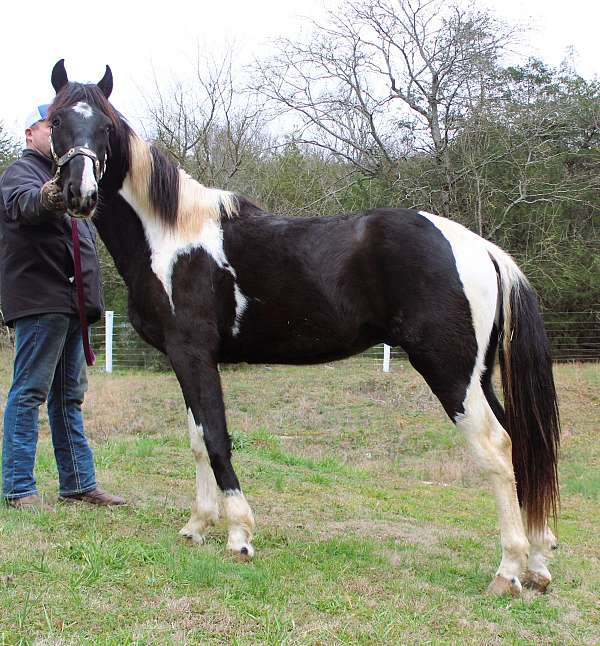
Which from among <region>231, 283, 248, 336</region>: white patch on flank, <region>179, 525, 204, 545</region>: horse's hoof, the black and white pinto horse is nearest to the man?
the black and white pinto horse

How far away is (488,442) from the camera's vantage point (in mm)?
3361

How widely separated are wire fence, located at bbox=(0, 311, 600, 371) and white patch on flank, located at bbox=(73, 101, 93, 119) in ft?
40.2

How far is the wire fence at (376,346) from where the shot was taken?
1609 cm

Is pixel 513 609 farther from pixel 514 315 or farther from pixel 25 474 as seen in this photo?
pixel 25 474

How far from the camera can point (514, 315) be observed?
3572 mm

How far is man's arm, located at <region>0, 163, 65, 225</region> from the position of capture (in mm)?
3533

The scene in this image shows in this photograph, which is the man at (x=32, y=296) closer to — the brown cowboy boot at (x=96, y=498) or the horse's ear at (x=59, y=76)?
the brown cowboy boot at (x=96, y=498)

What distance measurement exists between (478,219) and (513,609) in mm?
13985

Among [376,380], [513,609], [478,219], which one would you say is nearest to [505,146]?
[478,219]

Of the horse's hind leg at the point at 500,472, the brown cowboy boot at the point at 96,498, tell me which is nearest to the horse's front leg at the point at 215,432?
the brown cowboy boot at the point at 96,498

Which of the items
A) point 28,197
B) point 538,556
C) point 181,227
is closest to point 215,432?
point 181,227

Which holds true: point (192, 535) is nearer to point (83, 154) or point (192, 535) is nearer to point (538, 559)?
point (538, 559)

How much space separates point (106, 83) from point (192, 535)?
2753 mm

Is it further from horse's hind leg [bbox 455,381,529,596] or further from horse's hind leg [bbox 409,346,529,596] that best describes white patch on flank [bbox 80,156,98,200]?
horse's hind leg [bbox 455,381,529,596]
